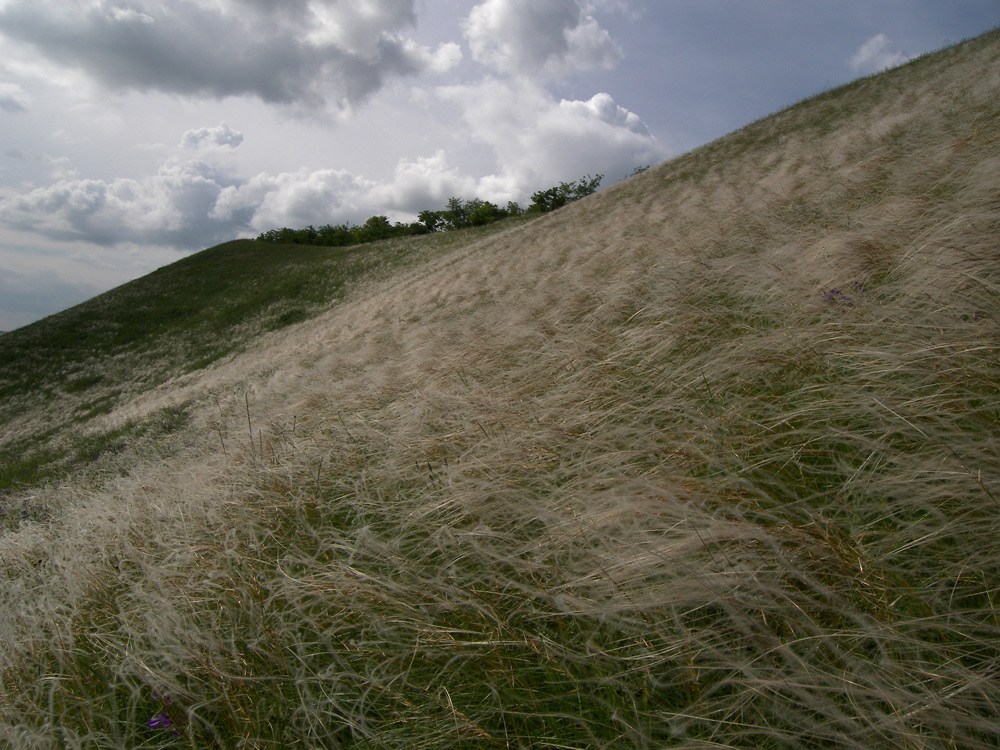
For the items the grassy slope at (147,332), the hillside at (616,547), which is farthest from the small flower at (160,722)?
the grassy slope at (147,332)

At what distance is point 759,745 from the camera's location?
1182mm

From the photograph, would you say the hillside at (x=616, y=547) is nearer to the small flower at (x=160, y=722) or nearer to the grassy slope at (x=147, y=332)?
the small flower at (x=160, y=722)

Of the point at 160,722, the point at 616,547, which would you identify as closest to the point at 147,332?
the point at 160,722

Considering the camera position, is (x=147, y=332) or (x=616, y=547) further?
(x=147, y=332)

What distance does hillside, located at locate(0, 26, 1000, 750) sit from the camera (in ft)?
4.21

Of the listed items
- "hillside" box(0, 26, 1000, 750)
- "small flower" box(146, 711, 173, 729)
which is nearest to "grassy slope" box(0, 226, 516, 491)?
"hillside" box(0, 26, 1000, 750)

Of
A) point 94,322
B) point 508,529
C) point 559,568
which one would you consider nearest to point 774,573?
point 559,568

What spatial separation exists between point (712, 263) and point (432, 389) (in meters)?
2.44

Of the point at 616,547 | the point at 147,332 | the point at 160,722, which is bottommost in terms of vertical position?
the point at 160,722

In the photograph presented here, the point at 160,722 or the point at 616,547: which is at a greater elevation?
the point at 616,547

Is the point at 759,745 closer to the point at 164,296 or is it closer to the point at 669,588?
the point at 669,588

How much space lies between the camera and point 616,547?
5.49ft

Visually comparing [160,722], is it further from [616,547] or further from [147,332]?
[147,332]

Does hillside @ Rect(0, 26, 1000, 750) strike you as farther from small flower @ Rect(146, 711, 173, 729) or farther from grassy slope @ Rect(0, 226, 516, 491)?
grassy slope @ Rect(0, 226, 516, 491)
